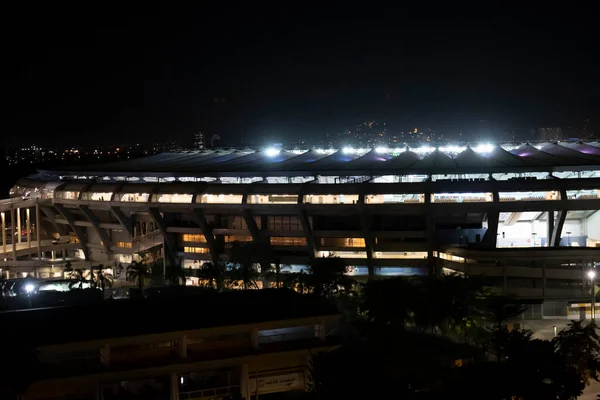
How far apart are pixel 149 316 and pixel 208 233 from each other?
2641 centimetres

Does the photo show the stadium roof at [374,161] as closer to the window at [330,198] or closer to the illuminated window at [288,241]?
the window at [330,198]

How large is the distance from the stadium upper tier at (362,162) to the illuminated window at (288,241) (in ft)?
17.7

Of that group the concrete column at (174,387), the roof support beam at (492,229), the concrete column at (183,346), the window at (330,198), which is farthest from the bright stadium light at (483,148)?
the concrete column at (174,387)

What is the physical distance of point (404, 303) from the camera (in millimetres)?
29031

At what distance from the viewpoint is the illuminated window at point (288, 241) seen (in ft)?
158

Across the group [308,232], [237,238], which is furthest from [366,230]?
[237,238]

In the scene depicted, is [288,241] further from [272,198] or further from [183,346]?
[183,346]

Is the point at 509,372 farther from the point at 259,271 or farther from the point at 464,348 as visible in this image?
the point at 259,271

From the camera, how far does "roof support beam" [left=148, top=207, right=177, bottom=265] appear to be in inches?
1992

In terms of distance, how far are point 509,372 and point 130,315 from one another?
11.8 m

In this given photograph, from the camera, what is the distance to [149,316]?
74.8 ft

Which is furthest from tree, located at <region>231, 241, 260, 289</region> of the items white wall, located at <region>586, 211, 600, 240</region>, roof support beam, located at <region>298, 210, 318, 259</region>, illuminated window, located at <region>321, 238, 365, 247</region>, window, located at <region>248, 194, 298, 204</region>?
white wall, located at <region>586, 211, 600, 240</region>

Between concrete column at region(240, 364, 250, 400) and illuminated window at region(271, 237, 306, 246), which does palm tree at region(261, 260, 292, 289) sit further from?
concrete column at region(240, 364, 250, 400)

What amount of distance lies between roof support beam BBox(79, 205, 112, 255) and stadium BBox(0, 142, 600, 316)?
4.0 inches
